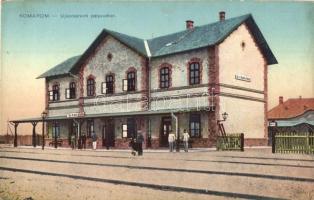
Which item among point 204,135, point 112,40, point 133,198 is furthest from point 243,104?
point 133,198

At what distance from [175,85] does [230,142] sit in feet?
14.3

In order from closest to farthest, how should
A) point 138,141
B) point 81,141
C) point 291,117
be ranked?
point 138,141, point 81,141, point 291,117

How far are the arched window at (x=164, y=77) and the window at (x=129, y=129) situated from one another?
9.51 ft

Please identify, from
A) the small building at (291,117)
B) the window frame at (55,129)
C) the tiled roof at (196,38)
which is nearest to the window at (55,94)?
the window frame at (55,129)

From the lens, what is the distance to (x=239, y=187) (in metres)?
9.97

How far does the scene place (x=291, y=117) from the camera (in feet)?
96.3

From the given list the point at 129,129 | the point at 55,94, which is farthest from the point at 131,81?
the point at 55,94

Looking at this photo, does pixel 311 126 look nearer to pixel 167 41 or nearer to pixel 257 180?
pixel 167 41

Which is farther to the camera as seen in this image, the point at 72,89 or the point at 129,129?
the point at 72,89

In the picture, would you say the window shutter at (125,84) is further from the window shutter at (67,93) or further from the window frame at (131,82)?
the window shutter at (67,93)

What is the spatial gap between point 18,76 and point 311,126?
1480 cm

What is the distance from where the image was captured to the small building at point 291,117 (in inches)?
834

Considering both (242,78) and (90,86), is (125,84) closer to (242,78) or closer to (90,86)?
(90,86)

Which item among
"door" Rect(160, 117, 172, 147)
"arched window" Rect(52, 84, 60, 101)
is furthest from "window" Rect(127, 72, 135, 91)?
"arched window" Rect(52, 84, 60, 101)
